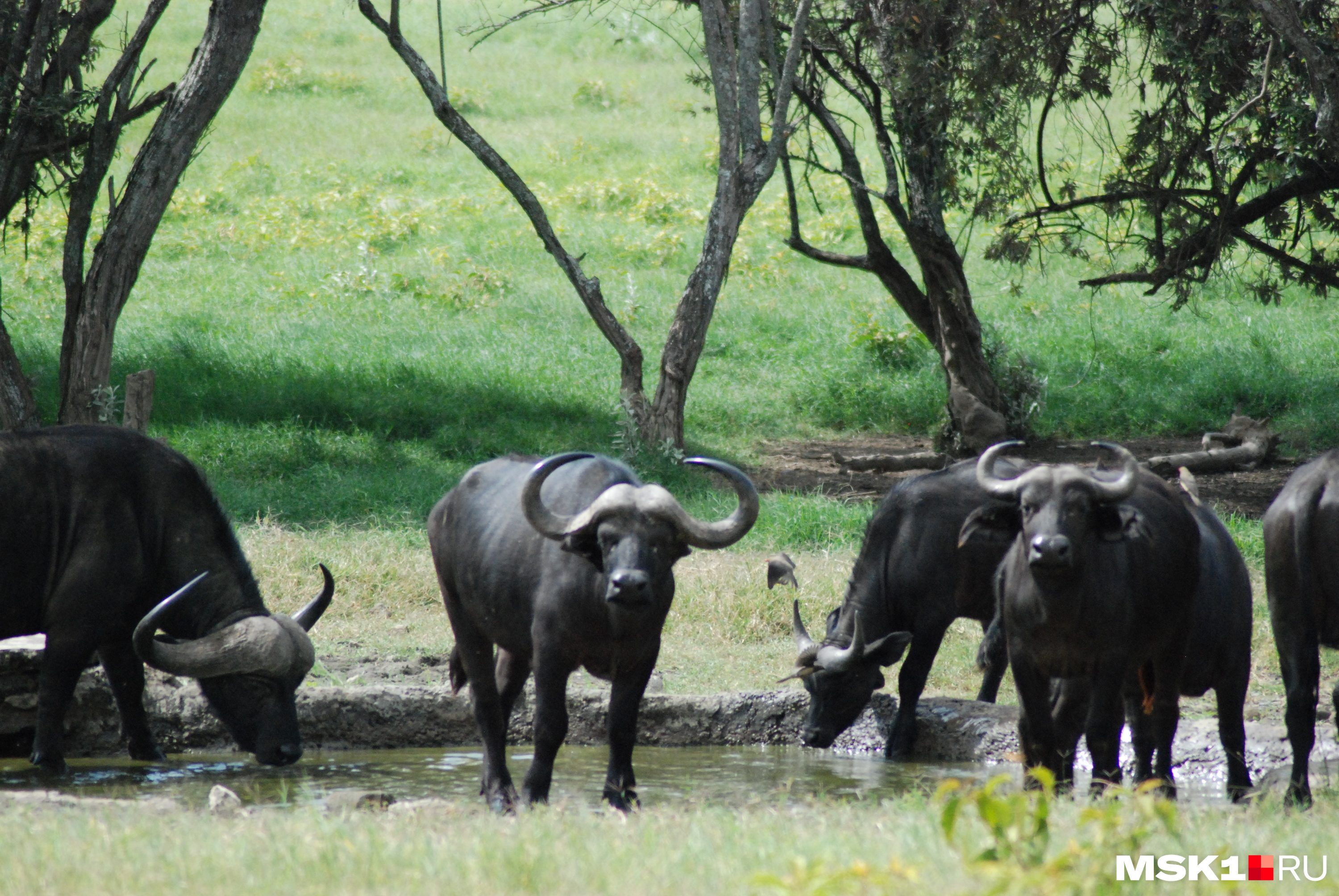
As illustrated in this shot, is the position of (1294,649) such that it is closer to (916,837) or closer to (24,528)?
(916,837)

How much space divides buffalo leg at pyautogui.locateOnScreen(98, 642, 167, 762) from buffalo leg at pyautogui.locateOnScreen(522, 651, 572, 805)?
245 cm

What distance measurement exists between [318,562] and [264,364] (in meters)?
7.70

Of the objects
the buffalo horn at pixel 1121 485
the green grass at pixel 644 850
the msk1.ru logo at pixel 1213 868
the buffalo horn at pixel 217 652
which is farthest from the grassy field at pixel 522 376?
the buffalo horn at pixel 217 652

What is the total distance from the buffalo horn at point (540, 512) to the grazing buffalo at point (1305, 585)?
3108 mm

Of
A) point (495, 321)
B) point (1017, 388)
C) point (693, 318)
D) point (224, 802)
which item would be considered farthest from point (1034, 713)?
point (495, 321)

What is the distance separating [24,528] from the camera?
7082 millimetres

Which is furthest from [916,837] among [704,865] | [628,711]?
[628,711]

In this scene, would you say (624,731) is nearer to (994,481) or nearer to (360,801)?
(360,801)

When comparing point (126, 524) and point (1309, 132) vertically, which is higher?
point (1309, 132)

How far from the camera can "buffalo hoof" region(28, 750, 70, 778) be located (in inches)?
273

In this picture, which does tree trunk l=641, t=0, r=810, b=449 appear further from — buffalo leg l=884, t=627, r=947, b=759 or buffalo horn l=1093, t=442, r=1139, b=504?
buffalo horn l=1093, t=442, r=1139, b=504

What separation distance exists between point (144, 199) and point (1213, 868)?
1023 cm

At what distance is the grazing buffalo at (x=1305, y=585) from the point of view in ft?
19.7

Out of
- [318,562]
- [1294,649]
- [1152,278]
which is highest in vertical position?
[1152,278]
